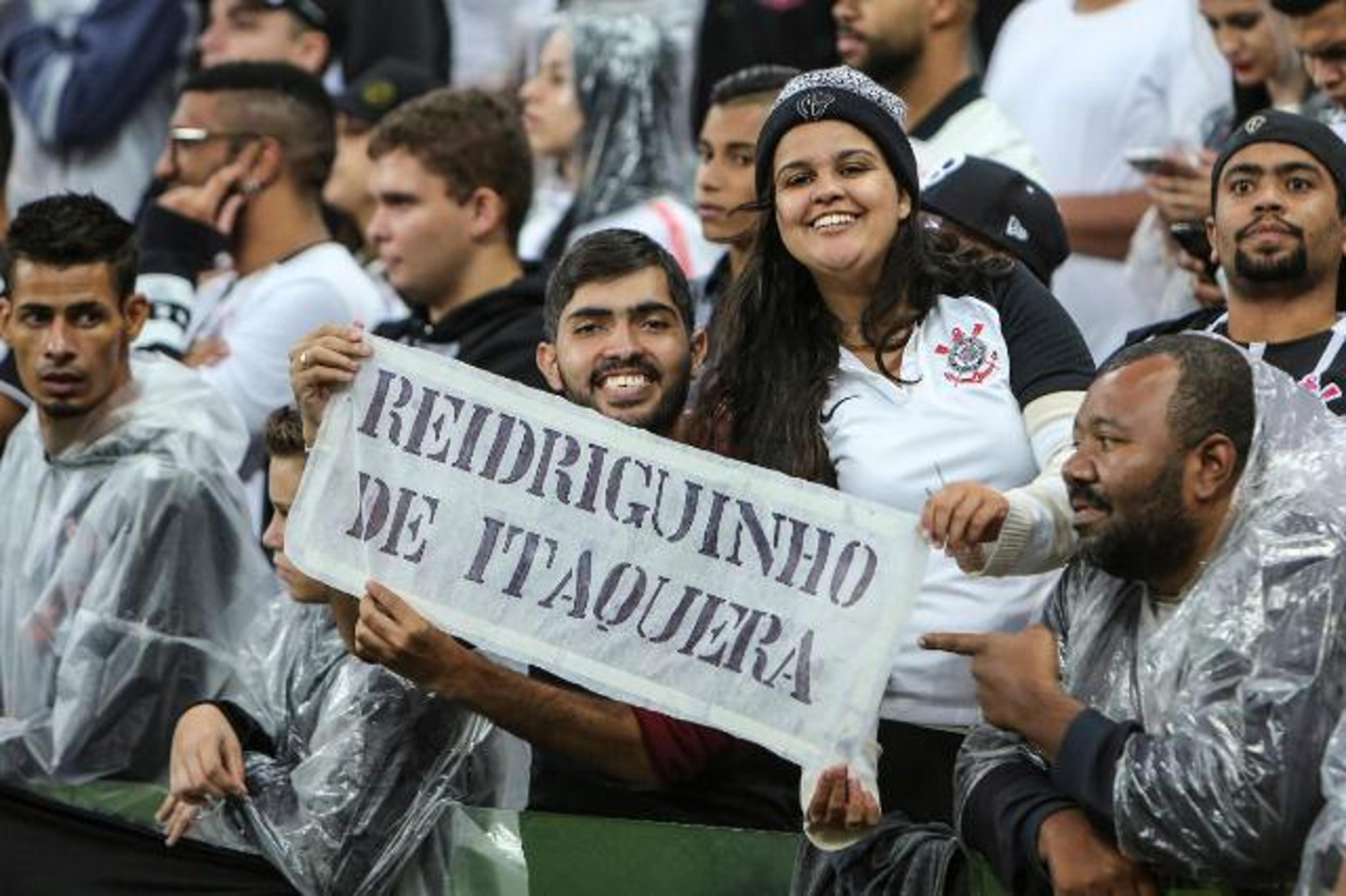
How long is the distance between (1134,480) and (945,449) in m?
0.63

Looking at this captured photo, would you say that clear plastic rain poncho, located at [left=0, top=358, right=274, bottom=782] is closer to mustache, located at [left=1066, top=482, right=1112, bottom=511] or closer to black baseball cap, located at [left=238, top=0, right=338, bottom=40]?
mustache, located at [left=1066, top=482, right=1112, bottom=511]

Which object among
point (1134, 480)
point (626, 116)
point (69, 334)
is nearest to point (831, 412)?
point (1134, 480)

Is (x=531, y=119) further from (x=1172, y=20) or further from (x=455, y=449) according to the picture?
(x=455, y=449)

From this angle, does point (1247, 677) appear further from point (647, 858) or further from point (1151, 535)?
point (647, 858)

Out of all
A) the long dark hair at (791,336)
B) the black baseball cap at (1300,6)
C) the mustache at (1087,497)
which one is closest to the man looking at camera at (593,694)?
the long dark hair at (791,336)

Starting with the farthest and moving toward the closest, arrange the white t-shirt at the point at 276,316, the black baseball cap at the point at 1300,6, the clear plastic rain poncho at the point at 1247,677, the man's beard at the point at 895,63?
the white t-shirt at the point at 276,316
the man's beard at the point at 895,63
the black baseball cap at the point at 1300,6
the clear plastic rain poncho at the point at 1247,677

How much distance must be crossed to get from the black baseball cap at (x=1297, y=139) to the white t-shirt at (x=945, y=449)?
2.61ft

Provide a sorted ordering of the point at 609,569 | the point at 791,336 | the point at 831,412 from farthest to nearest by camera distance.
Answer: the point at 791,336 → the point at 831,412 → the point at 609,569

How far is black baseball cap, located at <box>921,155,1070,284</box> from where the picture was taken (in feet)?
20.5

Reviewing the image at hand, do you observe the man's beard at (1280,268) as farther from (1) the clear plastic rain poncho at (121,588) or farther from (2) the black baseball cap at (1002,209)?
(1) the clear plastic rain poncho at (121,588)

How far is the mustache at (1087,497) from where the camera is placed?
4684 millimetres

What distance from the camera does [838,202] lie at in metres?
5.42

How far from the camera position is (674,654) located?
5.04 meters

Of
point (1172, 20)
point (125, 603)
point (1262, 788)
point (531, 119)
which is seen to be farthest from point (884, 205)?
point (531, 119)
